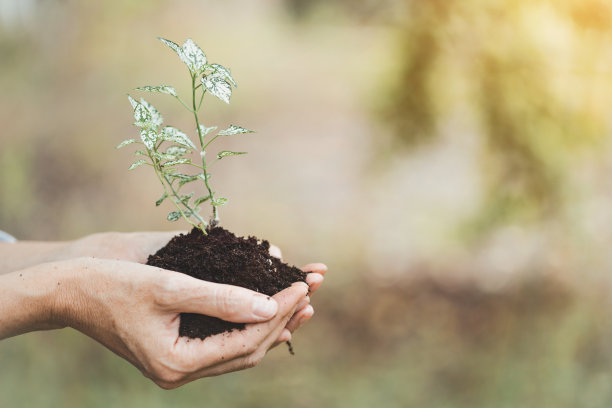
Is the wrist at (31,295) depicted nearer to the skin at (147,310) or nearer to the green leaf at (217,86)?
the skin at (147,310)

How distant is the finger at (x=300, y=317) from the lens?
46.3 inches

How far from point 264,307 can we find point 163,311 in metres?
0.20

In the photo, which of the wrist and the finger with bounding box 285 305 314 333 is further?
the finger with bounding box 285 305 314 333

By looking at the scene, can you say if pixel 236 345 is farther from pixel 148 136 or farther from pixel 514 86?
pixel 514 86

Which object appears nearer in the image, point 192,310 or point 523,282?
point 192,310

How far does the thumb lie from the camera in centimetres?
99

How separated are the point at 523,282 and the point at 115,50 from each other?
93.6 inches

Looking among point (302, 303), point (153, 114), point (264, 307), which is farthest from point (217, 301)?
point (153, 114)

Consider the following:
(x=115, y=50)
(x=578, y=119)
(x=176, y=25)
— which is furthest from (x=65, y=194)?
(x=578, y=119)

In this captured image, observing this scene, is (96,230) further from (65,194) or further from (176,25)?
(176,25)

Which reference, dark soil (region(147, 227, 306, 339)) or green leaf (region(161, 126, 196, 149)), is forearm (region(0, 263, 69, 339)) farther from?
green leaf (region(161, 126, 196, 149))

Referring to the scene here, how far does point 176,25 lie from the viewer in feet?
8.88

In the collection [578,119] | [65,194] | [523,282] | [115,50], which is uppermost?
[578,119]

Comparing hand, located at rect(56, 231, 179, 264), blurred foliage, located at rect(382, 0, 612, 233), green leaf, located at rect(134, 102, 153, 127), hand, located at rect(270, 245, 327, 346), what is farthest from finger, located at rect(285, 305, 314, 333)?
blurred foliage, located at rect(382, 0, 612, 233)
